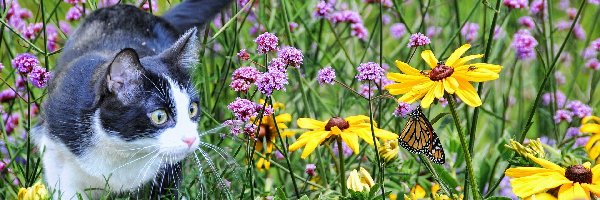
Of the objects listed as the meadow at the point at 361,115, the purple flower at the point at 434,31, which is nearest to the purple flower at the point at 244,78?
A: the meadow at the point at 361,115

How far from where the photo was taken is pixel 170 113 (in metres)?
1.99

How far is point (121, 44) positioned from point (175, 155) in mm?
534

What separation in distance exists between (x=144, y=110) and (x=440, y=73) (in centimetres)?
69

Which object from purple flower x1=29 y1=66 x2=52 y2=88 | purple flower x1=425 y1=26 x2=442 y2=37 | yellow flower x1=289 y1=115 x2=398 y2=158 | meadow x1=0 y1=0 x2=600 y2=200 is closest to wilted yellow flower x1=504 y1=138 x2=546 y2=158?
meadow x1=0 y1=0 x2=600 y2=200

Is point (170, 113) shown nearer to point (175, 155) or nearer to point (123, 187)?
point (175, 155)

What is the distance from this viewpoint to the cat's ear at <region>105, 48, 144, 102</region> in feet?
6.32

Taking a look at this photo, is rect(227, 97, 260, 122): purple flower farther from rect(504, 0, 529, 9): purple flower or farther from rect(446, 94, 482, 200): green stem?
rect(504, 0, 529, 9): purple flower

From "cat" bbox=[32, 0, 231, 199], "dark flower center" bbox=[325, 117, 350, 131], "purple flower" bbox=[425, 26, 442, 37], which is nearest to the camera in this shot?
"dark flower center" bbox=[325, 117, 350, 131]

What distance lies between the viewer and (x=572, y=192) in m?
1.52

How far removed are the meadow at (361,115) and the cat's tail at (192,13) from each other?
0.13 feet

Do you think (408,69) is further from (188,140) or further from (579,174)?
(188,140)

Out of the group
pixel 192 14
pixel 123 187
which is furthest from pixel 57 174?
pixel 192 14

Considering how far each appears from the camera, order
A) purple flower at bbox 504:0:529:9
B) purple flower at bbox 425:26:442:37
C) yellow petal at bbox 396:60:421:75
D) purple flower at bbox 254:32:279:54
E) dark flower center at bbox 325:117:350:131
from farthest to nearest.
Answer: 1. purple flower at bbox 425:26:442:37
2. purple flower at bbox 504:0:529:9
3. dark flower center at bbox 325:117:350:131
4. purple flower at bbox 254:32:279:54
5. yellow petal at bbox 396:60:421:75

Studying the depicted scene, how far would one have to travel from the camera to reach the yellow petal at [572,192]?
4.93ft
